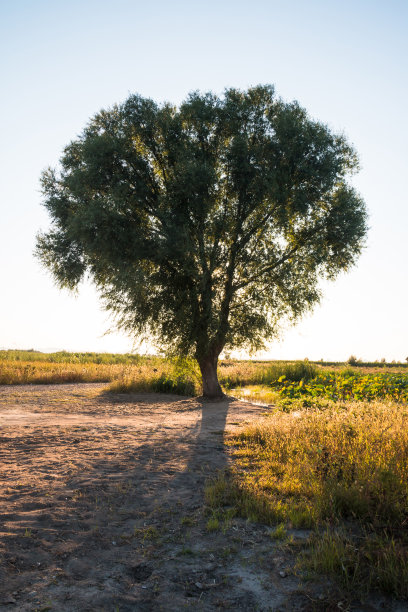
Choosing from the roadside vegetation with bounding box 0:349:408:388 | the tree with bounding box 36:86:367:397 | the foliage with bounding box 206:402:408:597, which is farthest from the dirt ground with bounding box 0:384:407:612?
the roadside vegetation with bounding box 0:349:408:388

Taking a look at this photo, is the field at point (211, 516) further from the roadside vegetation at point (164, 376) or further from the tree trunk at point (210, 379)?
the roadside vegetation at point (164, 376)

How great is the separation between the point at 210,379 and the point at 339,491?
1440 cm

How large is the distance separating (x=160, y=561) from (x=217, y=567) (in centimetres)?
66

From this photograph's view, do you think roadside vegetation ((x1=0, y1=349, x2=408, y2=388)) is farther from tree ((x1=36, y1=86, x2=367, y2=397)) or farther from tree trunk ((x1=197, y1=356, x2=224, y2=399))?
tree ((x1=36, y1=86, x2=367, y2=397))

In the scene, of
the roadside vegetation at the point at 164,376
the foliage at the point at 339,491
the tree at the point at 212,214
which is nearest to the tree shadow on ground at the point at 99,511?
the foliage at the point at 339,491

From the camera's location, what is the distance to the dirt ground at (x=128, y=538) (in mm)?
4442

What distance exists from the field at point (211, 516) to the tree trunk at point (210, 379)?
28.8ft

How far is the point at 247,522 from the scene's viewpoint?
A: 6.06 metres

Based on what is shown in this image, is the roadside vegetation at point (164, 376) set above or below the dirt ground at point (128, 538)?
above

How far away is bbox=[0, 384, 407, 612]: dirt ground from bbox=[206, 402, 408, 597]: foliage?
0.28m

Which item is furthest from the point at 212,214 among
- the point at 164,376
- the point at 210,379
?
the point at 164,376

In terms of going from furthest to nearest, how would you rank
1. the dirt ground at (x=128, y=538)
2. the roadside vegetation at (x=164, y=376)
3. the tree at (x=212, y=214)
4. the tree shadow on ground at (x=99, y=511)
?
the roadside vegetation at (x=164, y=376)
the tree at (x=212, y=214)
the tree shadow on ground at (x=99, y=511)
the dirt ground at (x=128, y=538)

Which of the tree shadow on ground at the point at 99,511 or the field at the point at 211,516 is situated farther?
the tree shadow on ground at the point at 99,511

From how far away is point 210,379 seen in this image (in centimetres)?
2055
